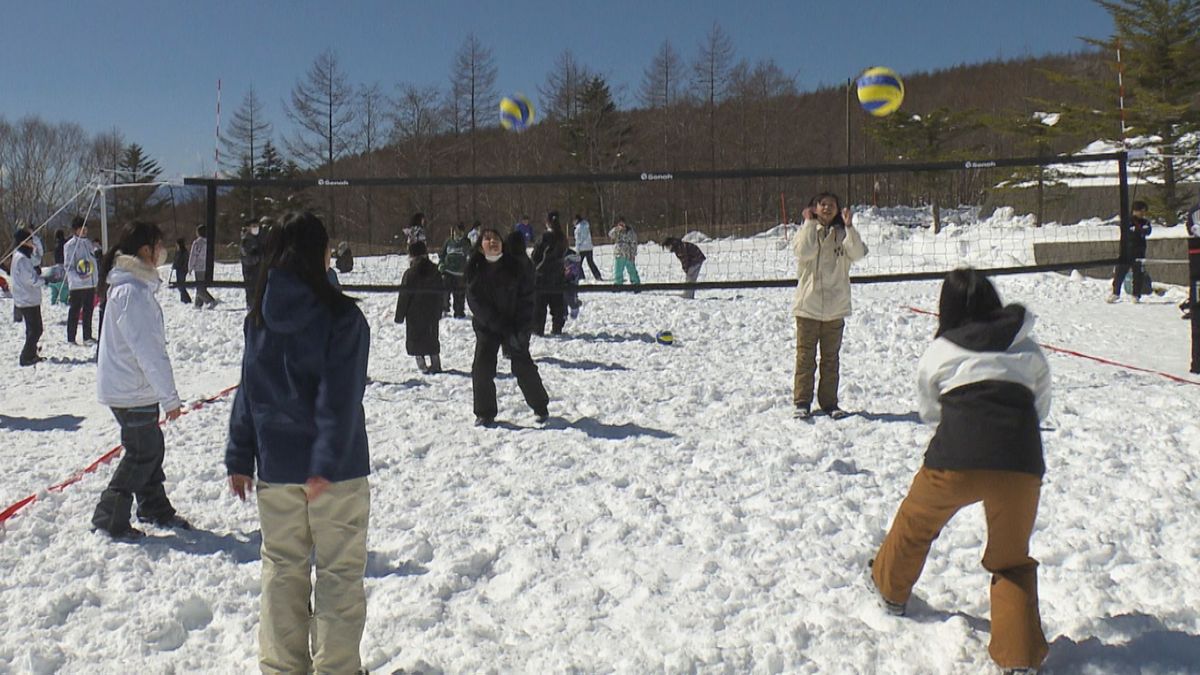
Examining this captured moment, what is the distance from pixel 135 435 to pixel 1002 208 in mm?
32996

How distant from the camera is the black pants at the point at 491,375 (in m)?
7.00

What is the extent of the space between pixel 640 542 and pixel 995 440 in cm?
199

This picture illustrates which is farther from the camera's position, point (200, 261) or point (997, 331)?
point (200, 261)

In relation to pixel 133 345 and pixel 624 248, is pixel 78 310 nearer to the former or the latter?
pixel 624 248

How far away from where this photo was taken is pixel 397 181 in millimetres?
8031

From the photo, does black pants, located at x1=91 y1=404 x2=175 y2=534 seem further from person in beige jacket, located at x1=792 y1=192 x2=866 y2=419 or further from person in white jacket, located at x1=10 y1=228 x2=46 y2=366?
person in white jacket, located at x1=10 y1=228 x2=46 y2=366

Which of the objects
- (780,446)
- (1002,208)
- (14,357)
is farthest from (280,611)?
(1002,208)

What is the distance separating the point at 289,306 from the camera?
114 inches

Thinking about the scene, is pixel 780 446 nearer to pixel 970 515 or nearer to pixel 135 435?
pixel 970 515

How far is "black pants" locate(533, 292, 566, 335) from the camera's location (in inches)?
461

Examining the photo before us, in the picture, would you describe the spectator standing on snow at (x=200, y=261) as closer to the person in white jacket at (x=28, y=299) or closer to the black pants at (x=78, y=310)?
the black pants at (x=78, y=310)

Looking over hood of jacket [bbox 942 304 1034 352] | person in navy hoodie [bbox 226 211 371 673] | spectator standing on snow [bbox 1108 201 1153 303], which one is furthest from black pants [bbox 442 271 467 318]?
spectator standing on snow [bbox 1108 201 1153 303]

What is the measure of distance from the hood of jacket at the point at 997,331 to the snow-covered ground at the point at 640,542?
1.12 meters

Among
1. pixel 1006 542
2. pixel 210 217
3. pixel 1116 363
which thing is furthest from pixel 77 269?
pixel 1116 363
